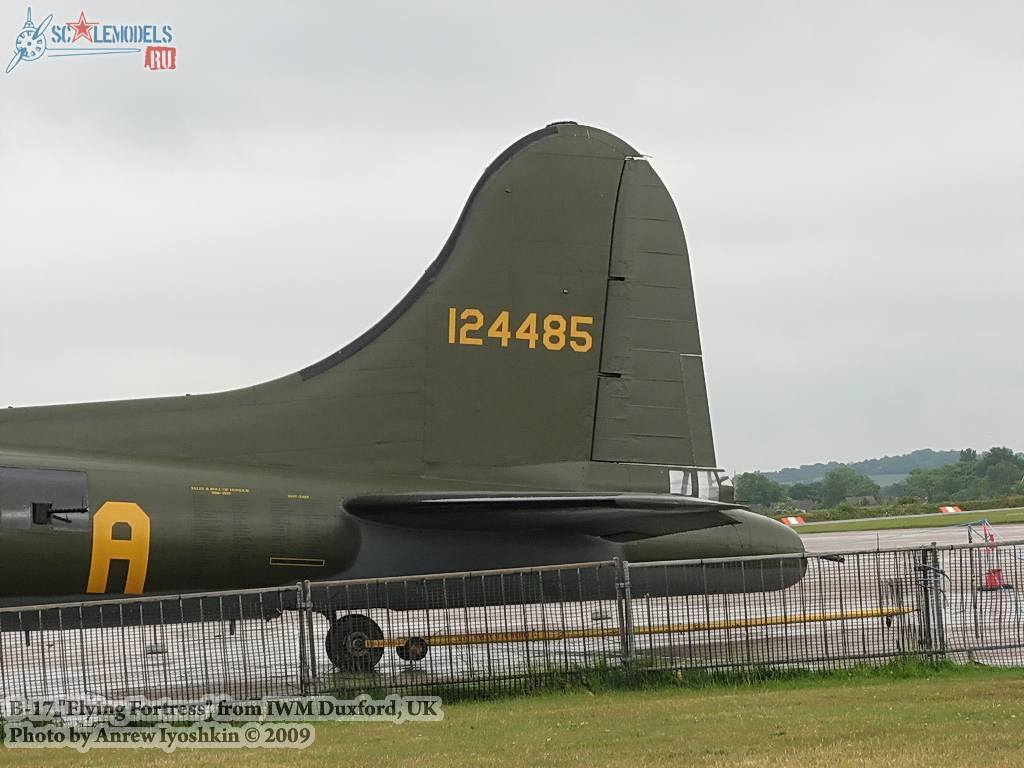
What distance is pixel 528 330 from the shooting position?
16.4 meters

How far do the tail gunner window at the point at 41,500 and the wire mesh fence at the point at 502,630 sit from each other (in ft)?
3.08

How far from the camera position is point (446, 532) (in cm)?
1511

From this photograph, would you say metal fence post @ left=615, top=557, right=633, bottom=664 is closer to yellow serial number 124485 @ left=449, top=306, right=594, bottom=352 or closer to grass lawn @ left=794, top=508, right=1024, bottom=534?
yellow serial number 124485 @ left=449, top=306, right=594, bottom=352

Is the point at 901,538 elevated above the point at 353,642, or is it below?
below

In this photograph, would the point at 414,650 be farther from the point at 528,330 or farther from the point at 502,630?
the point at 528,330

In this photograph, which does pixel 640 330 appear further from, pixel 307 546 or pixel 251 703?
pixel 251 703

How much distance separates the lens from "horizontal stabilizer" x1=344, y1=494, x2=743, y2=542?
46.1 ft

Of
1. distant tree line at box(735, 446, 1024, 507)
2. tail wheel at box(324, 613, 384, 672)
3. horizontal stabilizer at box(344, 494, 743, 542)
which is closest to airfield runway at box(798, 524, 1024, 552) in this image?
horizontal stabilizer at box(344, 494, 743, 542)

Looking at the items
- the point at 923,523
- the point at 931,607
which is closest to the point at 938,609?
the point at 931,607

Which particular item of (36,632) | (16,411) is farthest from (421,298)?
(36,632)

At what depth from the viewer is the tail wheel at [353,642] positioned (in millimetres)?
13641

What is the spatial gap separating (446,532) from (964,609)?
18.6 feet

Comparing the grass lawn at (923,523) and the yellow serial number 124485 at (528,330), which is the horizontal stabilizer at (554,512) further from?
the grass lawn at (923,523)

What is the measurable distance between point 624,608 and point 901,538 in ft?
108
